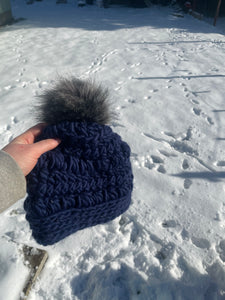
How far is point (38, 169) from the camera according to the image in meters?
1.09

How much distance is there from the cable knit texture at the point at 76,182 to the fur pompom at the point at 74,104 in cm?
5

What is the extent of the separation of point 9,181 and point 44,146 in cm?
22

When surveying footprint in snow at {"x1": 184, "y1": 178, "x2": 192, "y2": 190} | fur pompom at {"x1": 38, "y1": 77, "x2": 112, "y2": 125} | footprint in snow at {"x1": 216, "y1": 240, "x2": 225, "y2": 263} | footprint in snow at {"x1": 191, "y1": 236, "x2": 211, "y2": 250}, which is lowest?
footprint in snow at {"x1": 191, "y1": 236, "x2": 211, "y2": 250}

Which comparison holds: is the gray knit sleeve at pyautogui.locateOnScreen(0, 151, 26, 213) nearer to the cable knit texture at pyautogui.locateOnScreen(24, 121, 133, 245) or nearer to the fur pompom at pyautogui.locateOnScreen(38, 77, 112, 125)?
the cable knit texture at pyautogui.locateOnScreen(24, 121, 133, 245)

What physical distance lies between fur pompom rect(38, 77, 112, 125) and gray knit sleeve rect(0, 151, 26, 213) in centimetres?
33

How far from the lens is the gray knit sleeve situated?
96cm

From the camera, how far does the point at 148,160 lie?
8.88 ft

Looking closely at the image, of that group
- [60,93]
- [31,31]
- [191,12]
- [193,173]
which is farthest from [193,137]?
[191,12]

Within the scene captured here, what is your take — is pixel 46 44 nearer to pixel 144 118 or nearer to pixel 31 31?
pixel 31 31

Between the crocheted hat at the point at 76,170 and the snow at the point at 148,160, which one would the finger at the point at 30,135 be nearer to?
the crocheted hat at the point at 76,170

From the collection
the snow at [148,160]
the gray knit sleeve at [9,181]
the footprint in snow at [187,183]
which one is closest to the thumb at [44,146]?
the gray knit sleeve at [9,181]

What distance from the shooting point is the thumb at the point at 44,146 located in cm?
108

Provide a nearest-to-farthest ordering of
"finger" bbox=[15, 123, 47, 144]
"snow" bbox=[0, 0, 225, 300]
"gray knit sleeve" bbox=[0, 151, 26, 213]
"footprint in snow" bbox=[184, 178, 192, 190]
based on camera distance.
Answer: "gray knit sleeve" bbox=[0, 151, 26, 213], "finger" bbox=[15, 123, 47, 144], "snow" bbox=[0, 0, 225, 300], "footprint in snow" bbox=[184, 178, 192, 190]

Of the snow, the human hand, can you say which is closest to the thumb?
the human hand
